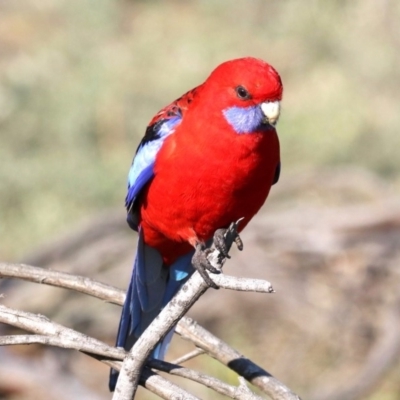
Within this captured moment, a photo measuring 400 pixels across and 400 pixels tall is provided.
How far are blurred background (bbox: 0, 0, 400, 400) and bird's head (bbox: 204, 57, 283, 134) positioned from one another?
6.34ft

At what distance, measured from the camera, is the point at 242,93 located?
3107mm

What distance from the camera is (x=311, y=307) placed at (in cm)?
541

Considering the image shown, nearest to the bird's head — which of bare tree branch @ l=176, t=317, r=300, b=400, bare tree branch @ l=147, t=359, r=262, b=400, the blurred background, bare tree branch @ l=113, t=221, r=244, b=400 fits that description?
bare tree branch @ l=176, t=317, r=300, b=400

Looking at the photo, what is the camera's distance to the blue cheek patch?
307 centimetres

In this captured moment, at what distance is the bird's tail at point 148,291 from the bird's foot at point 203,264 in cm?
31

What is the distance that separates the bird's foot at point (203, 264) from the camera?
2402 mm

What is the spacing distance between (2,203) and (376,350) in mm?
3210

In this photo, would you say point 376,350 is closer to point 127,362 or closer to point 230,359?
point 230,359

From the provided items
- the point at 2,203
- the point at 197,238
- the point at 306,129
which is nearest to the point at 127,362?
the point at 197,238

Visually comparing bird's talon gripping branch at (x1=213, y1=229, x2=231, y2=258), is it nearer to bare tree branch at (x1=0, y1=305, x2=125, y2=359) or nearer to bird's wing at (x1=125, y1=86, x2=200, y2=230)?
bird's wing at (x1=125, y1=86, x2=200, y2=230)

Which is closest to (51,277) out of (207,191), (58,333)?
(58,333)

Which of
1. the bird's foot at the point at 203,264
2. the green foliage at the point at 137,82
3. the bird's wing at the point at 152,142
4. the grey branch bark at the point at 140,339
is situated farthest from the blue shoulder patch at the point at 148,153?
the green foliage at the point at 137,82

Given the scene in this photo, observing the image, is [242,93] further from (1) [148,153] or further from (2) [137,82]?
(2) [137,82]

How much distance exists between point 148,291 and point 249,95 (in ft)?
3.03
